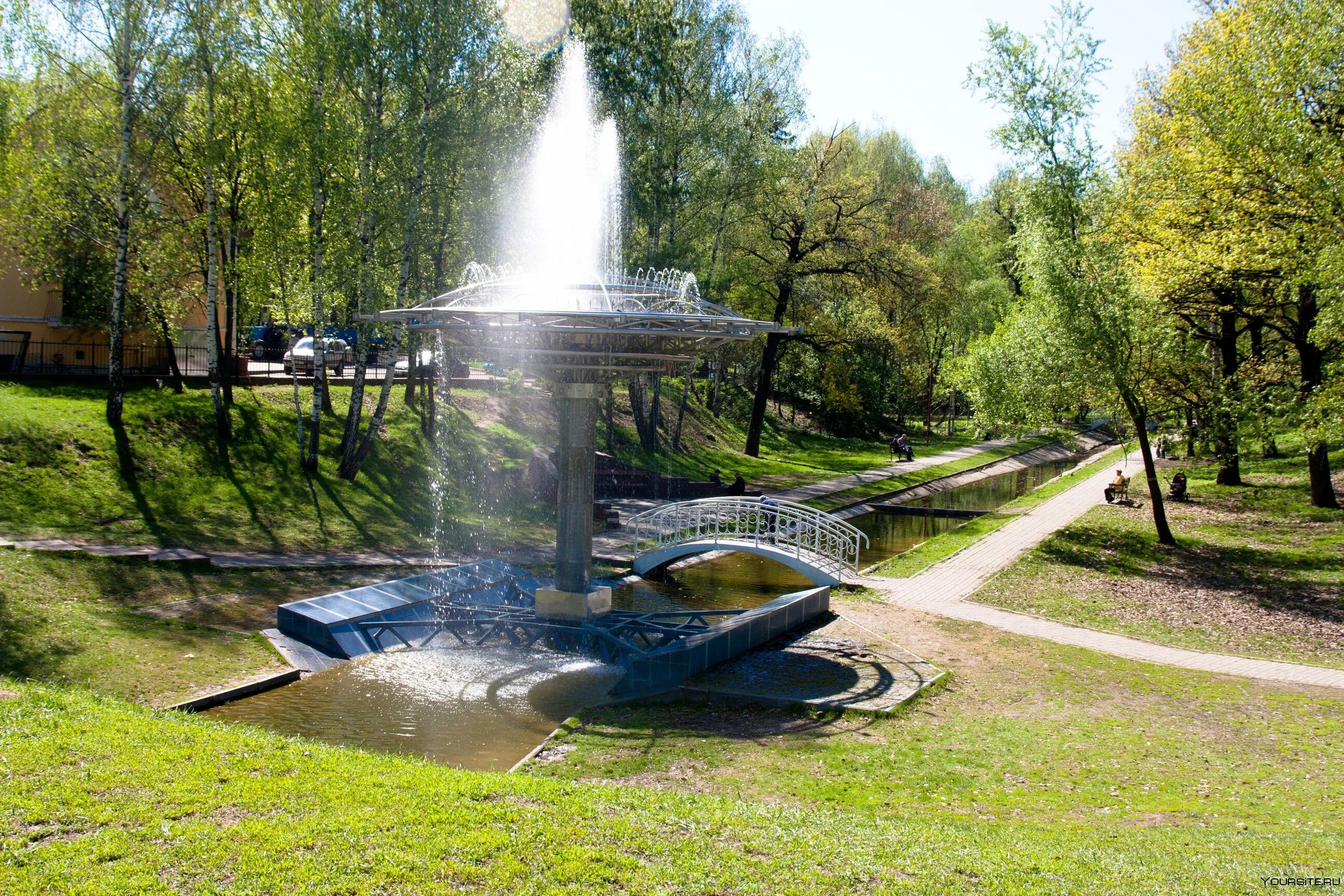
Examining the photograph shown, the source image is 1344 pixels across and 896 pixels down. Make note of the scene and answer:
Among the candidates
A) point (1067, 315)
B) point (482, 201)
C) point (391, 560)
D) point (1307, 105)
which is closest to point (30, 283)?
point (482, 201)

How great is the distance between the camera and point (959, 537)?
26234 millimetres

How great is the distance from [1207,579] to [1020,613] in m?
5.54

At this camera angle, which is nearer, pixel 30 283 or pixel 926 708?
pixel 926 708

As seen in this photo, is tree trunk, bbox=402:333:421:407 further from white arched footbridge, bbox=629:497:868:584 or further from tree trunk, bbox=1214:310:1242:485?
tree trunk, bbox=1214:310:1242:485

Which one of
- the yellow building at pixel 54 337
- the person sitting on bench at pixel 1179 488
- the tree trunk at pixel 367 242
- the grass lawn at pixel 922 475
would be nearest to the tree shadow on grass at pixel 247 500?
the tree trunk at pixel 367 242

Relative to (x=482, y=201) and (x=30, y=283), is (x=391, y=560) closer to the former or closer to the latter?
(x=482, y=201)

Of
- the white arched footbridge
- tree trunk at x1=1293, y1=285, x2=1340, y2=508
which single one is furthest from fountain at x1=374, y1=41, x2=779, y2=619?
tree trunk at x1=1293, y1=285, x2=1340, y2=508

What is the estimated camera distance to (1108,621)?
17.4m

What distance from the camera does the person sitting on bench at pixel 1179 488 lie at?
102 ft

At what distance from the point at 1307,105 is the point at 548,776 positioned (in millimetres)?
23751

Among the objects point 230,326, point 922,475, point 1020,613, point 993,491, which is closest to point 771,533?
point 1020,613

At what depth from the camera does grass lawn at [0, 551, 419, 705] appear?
38.8 feet

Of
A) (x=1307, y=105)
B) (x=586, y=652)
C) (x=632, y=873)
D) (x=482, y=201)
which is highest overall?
(x=1307, y=105)

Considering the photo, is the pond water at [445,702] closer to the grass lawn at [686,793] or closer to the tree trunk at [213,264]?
the grass lawn at [686,793]
